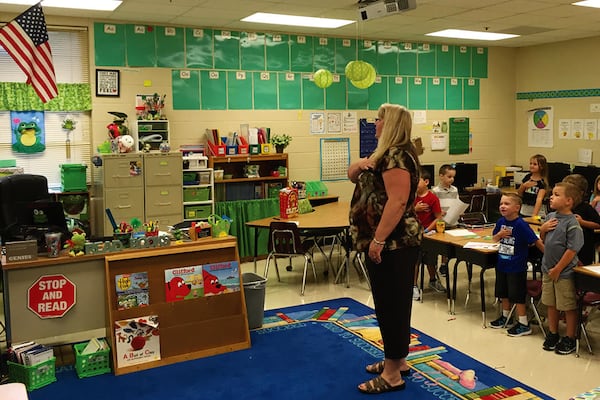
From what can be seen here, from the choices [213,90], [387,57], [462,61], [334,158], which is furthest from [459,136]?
[213,90]

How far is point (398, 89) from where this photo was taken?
10.1 m

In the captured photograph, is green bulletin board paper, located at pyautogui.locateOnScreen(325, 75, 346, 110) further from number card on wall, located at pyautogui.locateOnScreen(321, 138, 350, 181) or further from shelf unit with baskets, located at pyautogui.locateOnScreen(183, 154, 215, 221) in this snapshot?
shelf unit with baskets, located at pyautogui.locateOnScreen(183, 154, 215, 221)

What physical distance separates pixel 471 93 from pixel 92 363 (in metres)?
8.20

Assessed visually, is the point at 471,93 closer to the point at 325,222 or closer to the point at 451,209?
the point at 451,209

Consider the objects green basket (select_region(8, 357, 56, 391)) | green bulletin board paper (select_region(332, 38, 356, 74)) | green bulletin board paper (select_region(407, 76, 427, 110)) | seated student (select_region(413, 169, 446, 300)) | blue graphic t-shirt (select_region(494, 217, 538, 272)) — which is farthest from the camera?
green bulletin board paper (select_region(407, 76, 427, 110))

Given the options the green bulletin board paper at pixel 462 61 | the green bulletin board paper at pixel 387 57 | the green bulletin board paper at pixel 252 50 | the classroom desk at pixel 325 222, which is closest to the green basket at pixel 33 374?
the classroom desk at pixel 325 222

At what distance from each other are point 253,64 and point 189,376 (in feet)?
17.3

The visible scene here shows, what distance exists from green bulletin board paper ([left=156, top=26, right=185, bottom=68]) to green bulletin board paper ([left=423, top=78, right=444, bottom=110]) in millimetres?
4170

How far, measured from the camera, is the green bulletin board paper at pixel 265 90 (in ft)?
29.2

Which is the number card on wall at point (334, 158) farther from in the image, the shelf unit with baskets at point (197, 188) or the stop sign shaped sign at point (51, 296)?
the stop sign shaped sign at point (51, 296)

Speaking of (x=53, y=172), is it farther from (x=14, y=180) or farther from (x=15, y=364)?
(x=15, y=364)

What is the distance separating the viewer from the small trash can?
5465mm

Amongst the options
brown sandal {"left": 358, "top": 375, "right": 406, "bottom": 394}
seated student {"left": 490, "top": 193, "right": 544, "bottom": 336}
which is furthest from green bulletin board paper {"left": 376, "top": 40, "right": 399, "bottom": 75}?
brown sandal {"left": 358, "top": 375, "right": 406, "bottom": 394}

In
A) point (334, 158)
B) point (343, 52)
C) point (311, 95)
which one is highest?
point (343, 52)
